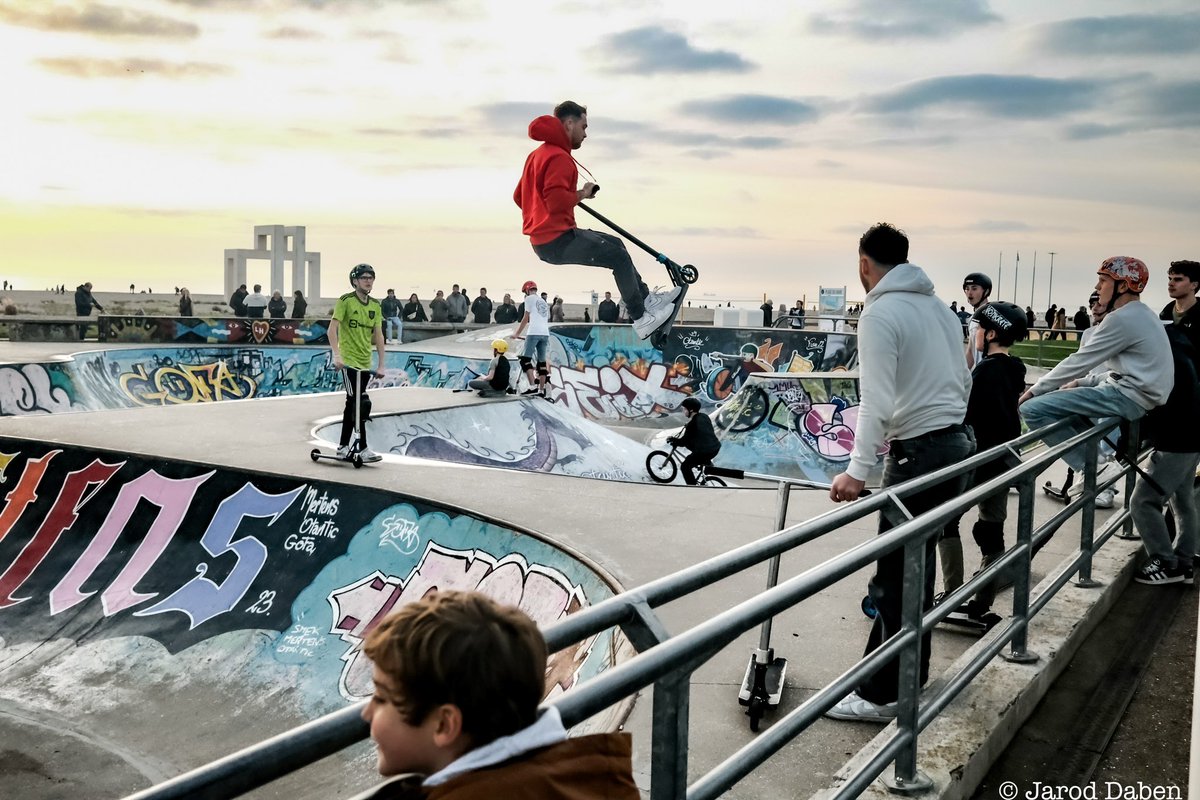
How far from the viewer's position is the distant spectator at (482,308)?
105 ft

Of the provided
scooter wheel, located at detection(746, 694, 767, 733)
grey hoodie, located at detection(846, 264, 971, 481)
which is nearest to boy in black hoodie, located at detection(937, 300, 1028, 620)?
grey hoodie, located at detection(846, 264, 971, 481)

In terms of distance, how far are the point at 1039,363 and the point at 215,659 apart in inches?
651

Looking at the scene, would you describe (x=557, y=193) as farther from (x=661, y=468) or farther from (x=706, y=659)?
(x=661, y=468)

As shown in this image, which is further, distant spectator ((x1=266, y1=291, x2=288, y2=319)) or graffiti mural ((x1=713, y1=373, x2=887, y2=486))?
distant spectator ((x1=266, y1=291, x2=288, y2=319))

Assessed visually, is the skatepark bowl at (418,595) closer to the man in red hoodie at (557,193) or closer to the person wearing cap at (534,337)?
the man in red hoodie at (557,193)

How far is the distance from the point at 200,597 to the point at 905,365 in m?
6.55

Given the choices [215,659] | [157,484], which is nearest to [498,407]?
[157,484]

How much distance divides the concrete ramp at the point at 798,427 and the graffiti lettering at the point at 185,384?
12365 millimetres

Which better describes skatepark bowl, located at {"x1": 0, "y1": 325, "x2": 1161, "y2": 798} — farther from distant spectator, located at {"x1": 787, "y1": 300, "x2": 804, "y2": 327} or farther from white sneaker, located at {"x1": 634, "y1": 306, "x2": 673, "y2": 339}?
distant spectator, located at {"x1": 787, "y1": 300, "x2": 804, "y2": 327}

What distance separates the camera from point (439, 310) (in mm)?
32438

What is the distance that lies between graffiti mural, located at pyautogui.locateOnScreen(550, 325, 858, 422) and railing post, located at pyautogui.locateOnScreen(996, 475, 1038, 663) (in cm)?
2138

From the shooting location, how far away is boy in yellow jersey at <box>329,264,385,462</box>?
30.4ft

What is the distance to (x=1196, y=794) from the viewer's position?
1.46m

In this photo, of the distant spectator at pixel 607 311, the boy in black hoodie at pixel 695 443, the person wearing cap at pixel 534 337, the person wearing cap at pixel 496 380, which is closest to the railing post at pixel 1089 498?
the boy in black hoodie at pixel 695 443
